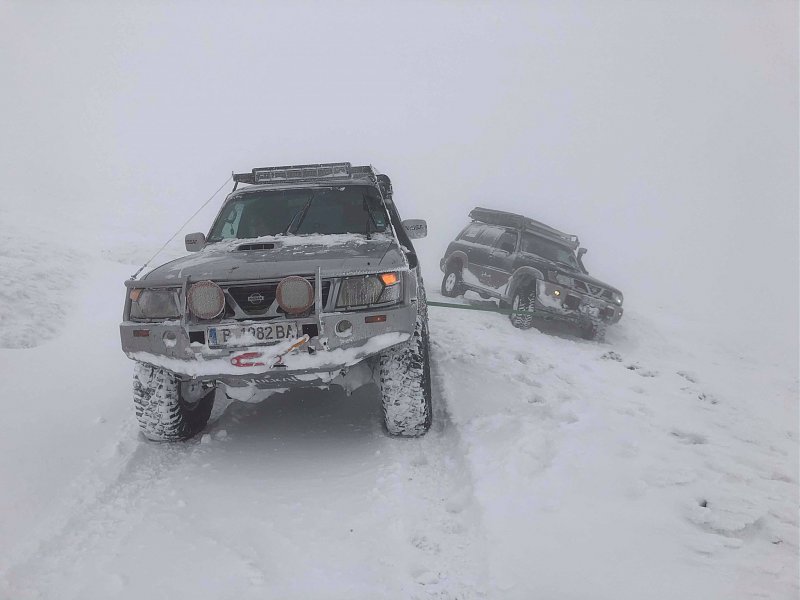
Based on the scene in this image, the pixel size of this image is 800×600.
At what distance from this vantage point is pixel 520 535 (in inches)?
104

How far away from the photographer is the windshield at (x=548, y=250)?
8750 millimetres

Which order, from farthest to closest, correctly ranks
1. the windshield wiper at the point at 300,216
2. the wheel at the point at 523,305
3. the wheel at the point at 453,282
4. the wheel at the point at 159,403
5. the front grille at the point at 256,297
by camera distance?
the wheel at the point at 453,282, the wheel at the point at 523,305, the windshield wiper at the point at 300,216, the wheel at the point at 159,403, the front grille at the point at 256,297

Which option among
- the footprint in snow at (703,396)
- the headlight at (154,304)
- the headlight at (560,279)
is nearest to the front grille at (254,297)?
the headlight at (154,304)

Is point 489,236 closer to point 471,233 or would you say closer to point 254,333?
point 471,233

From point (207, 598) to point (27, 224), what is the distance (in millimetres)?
10719

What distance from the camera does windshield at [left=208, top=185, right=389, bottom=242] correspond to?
14.8 ft

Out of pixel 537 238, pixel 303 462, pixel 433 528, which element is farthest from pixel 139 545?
pixel 537 238

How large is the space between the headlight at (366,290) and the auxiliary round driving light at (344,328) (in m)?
0.13

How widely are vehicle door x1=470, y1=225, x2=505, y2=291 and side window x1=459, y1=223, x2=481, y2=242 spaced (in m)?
0.18

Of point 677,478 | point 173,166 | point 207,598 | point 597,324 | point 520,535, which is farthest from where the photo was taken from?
point 173,166

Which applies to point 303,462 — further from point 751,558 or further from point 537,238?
point 537,238

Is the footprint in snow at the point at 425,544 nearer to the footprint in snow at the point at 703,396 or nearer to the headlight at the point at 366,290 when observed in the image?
the headlight at the point at 366,290

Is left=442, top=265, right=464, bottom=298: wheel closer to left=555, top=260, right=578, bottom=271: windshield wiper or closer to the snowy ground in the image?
left=555, top=260, right=578, bottom=271: windshield wiper

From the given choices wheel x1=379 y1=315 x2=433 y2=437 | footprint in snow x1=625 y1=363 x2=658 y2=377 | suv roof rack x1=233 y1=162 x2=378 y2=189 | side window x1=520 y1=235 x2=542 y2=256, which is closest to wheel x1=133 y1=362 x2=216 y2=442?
wheel x1=379 y1=315 x2=433 y2=437
